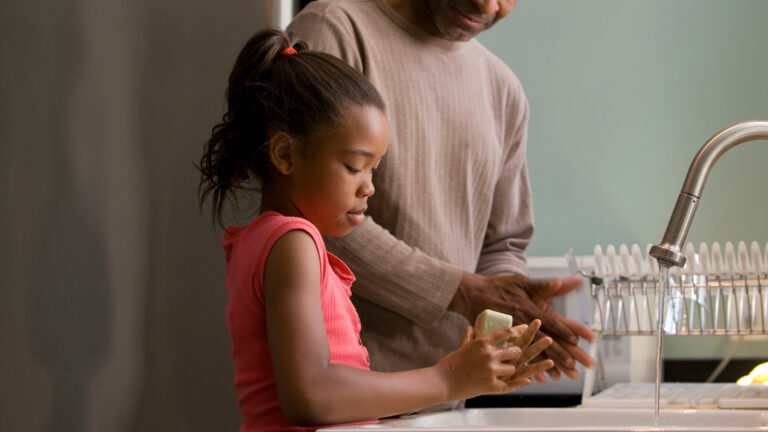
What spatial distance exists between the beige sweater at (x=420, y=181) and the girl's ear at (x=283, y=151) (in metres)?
0.22

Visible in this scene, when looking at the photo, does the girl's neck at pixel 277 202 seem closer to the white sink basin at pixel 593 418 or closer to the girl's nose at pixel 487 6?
the white sink basin at pixel 593 418

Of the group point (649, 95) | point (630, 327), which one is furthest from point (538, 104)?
point (630, 327)

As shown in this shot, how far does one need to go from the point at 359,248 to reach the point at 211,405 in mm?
245

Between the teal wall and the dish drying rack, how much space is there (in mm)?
760

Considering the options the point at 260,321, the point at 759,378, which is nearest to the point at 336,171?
the point at 260,321

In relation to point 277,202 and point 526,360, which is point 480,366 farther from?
point 277,202

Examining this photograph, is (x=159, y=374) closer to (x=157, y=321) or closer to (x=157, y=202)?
(x=157, y=321)

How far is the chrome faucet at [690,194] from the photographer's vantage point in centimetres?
68

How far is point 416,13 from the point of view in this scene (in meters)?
1.10

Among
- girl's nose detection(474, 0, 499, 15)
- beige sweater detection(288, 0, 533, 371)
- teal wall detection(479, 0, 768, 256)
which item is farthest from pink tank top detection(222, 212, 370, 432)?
teal wall detection(479, 0, 768, 256)

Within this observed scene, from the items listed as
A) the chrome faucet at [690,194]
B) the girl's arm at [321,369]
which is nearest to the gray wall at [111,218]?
the girl's arm at [321,369]

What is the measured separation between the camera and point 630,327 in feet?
4.02

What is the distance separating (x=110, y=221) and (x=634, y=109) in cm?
139

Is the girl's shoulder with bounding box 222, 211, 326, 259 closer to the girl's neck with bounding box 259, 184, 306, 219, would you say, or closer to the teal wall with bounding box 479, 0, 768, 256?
the girl's neck with bounding box 259, 184, 306, 219
